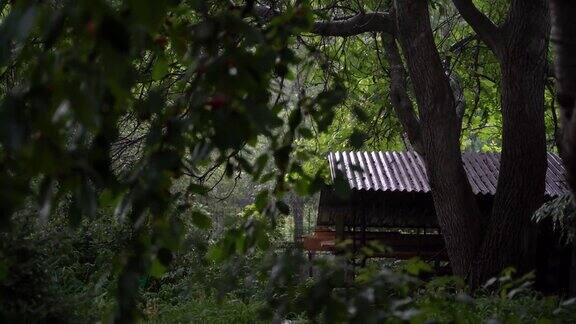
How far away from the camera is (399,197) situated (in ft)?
39.9

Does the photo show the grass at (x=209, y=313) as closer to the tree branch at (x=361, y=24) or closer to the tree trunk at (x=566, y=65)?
the tree branch at (x=361, y=24)

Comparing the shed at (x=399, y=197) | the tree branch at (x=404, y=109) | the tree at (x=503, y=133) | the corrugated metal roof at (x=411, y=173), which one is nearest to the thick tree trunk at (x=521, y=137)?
the tree at (x=503, y=133)

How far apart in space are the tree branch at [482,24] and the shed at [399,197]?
366cm

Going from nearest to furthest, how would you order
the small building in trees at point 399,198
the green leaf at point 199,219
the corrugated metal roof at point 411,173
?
the green leaf at point 199,219 → the corrugated metal roof at point 411,173 → the small building in trees at point 399,198

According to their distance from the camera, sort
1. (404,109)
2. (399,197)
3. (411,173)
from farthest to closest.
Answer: (399,197) < (411,173) < (404,109)

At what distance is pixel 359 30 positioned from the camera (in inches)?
305

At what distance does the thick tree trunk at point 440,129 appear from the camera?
23.1 feet

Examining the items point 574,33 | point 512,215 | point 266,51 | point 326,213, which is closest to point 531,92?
point 512,215

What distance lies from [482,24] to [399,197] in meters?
5.43

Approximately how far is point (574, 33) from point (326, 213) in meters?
11.9

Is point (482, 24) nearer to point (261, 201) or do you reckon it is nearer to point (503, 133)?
point (503, 133)

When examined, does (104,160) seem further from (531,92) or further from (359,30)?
(359,30)

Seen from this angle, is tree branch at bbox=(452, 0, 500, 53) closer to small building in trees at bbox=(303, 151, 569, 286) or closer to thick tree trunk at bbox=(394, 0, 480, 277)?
thick tree trunk at bbox=(394, 0, 480, 277)

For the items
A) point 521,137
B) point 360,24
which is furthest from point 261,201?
point 360,24
